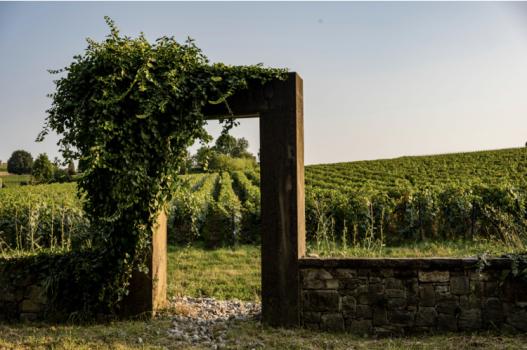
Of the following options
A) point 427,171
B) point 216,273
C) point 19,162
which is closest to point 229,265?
point 216,273

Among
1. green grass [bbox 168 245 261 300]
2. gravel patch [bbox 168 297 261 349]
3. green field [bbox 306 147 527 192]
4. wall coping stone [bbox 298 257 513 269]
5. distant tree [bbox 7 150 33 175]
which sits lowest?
gravel patch [bbox 168 297 261 349]

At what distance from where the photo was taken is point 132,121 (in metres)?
5.36

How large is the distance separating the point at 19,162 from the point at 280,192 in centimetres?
6936

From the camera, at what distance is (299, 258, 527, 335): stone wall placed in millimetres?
4918

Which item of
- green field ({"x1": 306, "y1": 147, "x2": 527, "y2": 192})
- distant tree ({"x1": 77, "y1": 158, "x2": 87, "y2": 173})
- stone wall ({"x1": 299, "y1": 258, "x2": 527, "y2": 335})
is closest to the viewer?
stone wall ({"x1": 299, "y1": 258, "x2": 527, "y2": 335})

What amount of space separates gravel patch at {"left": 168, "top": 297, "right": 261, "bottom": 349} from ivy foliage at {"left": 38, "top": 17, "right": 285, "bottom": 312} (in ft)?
2.73

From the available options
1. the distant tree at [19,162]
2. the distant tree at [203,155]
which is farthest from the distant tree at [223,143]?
the distant tree at [19,162]

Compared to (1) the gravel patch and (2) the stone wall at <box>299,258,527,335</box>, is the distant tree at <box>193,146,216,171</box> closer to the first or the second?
(2) the stone wall at <box>299,258,527,335</box>

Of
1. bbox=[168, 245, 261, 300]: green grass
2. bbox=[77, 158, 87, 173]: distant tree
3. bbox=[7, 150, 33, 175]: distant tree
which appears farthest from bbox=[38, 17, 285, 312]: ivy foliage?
bbox=[7, 150, 33, 175]: distant tree

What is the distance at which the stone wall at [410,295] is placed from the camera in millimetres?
4918

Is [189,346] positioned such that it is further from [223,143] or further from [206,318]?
[223,143]

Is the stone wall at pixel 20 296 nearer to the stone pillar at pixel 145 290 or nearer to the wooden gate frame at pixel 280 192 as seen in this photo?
the stone pillar at pixel 145 290

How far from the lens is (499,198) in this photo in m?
12.7

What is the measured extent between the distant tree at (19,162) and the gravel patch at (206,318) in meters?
65.8
